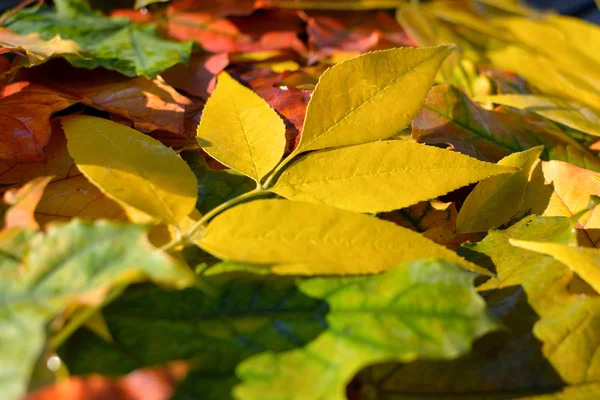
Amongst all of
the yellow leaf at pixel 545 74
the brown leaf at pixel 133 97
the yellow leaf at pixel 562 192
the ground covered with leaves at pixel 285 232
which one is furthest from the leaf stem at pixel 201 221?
the yellow leaf at pixel 545 74

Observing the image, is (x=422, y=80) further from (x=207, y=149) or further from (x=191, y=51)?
(x=191, y=51)

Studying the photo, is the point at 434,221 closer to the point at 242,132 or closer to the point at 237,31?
the point at 242,132

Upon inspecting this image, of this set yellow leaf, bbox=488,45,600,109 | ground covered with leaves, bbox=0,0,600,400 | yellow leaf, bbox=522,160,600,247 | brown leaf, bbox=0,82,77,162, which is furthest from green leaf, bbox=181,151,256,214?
yellow leaf, bbox=488,45,600,109

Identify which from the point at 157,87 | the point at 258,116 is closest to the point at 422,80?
the point at 258,116

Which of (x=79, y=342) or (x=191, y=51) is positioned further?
(x=191, y=51)

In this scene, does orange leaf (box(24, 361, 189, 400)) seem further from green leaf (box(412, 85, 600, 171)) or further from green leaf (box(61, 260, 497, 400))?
green leaf (box(412, 85, 600, 171))

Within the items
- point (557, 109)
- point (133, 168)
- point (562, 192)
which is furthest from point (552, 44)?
point (133, 168)
